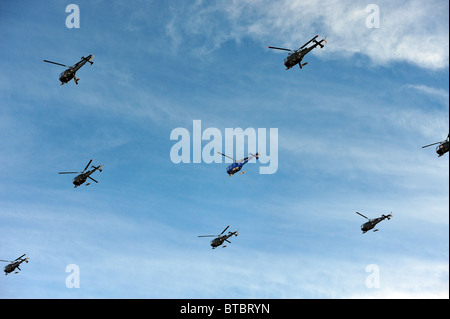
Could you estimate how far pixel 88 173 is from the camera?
4968 inches

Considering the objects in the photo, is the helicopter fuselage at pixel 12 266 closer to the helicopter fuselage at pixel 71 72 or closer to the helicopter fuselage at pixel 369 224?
the helicopter fuselage at pixel 71 72

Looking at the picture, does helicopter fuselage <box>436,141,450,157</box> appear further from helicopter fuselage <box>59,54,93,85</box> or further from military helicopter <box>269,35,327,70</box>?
helicopter fuselage <box>59,54,93,85</box>

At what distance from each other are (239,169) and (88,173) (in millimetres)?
41499

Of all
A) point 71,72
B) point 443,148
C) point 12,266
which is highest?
point 71,72

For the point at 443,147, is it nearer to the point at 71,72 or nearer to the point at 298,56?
the point at 298,56

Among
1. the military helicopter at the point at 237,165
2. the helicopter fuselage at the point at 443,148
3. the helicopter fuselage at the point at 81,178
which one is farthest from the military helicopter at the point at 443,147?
the helicopter fuselage at the point at 81,178

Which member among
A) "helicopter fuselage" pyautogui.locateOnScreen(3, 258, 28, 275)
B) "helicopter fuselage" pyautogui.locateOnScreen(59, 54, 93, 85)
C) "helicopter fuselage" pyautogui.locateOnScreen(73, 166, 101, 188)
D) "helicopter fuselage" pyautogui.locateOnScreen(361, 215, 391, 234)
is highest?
"helicopter fuselage" pyautogui.locateOnScreen(59, 54, 93, 85)

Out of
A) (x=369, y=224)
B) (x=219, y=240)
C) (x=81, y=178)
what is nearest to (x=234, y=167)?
(x=219, y=240)

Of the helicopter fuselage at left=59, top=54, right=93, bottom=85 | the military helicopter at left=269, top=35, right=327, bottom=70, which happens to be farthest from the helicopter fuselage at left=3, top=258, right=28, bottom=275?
the military helicopter at left=269, top=35, right=327, bottom=70

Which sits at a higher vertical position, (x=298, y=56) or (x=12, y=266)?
(x=298, y=56)

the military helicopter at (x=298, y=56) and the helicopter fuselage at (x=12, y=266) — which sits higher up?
the military helicopter at (x=298, y=56)

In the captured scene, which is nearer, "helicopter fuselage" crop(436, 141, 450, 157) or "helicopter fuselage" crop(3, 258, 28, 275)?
"helicopter fuselage" crop(436, 141, 450, 157)

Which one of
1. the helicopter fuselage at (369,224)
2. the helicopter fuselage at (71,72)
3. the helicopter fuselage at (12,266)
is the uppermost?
the helicopter fuselage at (71,72)
